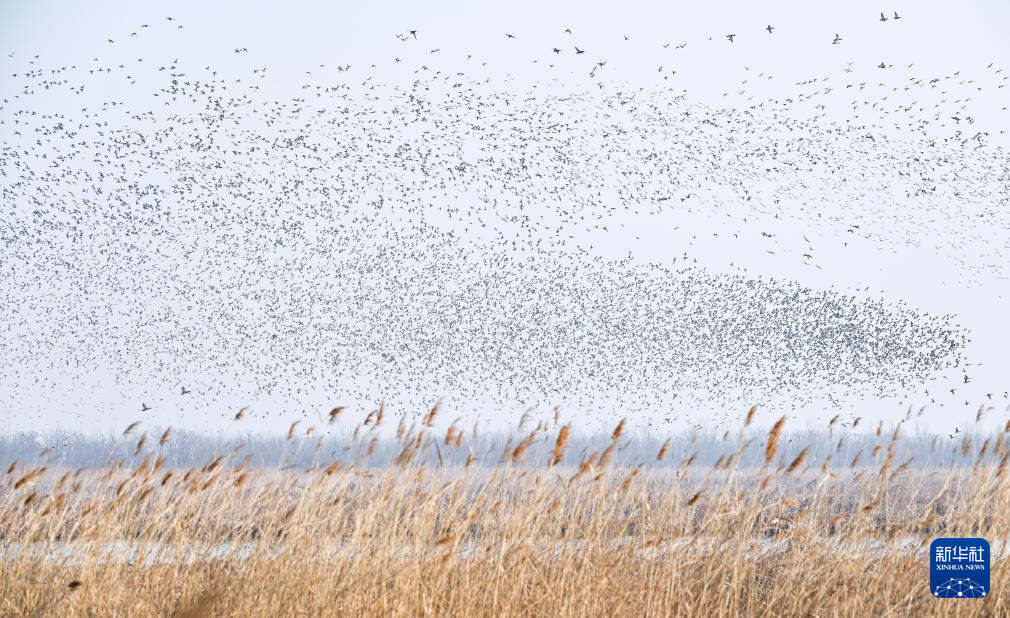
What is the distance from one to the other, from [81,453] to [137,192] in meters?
37.4

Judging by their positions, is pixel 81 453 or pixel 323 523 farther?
pixel 81 453

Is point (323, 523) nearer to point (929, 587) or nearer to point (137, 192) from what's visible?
point (929, 587)

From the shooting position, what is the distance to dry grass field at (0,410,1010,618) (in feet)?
24.3

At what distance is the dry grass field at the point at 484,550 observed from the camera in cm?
741

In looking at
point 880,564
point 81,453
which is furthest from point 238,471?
point 81,453

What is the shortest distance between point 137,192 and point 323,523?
1293 centimetres

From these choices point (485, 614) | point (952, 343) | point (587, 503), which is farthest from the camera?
point (952, 343)

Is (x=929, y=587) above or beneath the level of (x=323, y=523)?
beneath

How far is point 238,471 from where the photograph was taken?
28.5 feet

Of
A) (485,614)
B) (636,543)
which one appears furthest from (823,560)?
(485,614)

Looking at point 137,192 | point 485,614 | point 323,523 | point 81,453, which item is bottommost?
point 81,453

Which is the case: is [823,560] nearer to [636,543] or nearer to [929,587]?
[929,587]

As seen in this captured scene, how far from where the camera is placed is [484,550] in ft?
25.2

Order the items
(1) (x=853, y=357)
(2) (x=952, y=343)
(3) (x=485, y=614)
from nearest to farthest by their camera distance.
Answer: (3) (x=485, y=614) → (2) (x=952, y=343) → (1) (x=853, y=357)
